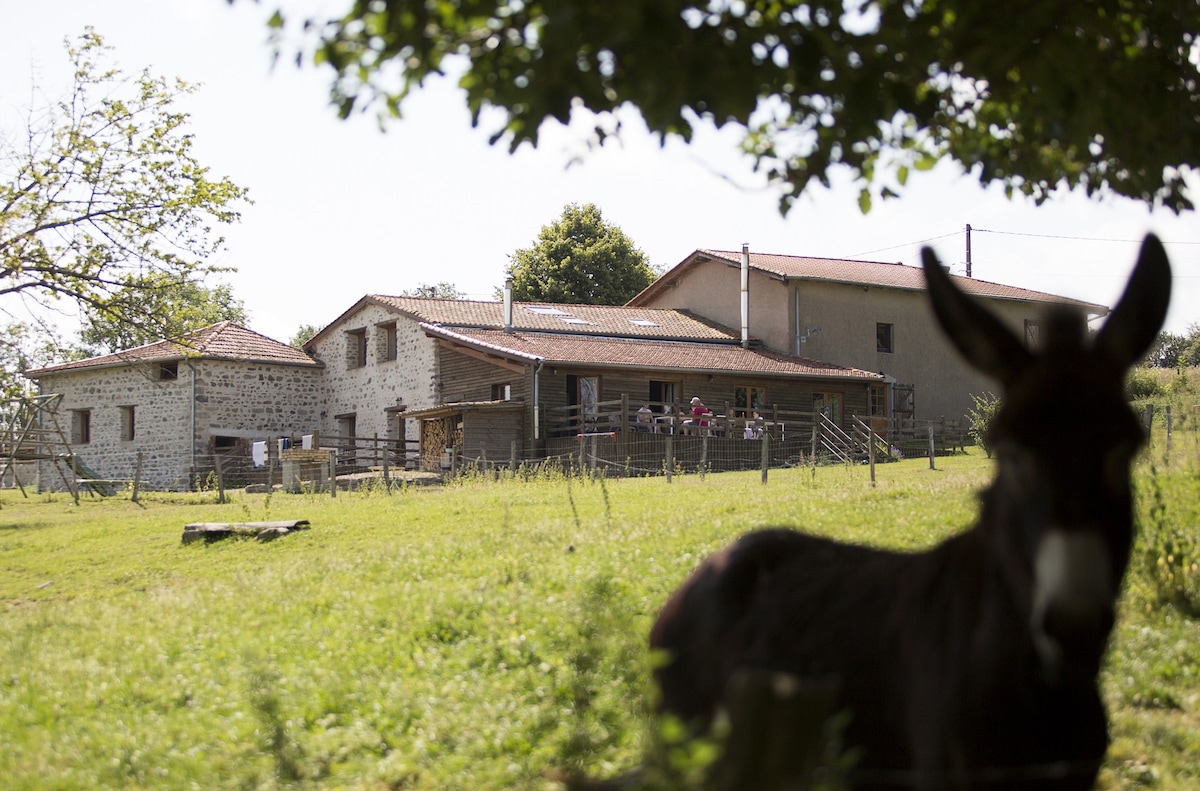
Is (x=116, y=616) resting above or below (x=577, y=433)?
below

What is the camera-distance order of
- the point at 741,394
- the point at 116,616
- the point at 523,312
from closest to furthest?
the point at 116,616, the point at 741,394, the point at 523,312

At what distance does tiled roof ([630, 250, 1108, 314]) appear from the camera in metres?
39.0

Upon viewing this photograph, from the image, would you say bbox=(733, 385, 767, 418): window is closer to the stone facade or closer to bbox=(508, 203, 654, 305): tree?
the stone facade

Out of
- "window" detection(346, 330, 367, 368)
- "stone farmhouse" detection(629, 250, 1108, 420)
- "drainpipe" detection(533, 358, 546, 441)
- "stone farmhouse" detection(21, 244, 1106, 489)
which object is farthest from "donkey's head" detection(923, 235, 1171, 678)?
"window" detection(346, 330, 367, 368)

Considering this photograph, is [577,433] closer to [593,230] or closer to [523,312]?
[523,312]

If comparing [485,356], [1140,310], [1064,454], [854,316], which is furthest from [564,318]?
[1064,454]

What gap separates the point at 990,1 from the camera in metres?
3.83

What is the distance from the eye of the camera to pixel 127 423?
37.6 meters

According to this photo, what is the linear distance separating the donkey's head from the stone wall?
100 ft

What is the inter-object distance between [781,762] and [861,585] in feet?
3.62

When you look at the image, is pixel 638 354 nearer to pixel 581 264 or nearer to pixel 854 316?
pixel 854 316

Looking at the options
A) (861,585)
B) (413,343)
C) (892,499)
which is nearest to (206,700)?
(861,585)

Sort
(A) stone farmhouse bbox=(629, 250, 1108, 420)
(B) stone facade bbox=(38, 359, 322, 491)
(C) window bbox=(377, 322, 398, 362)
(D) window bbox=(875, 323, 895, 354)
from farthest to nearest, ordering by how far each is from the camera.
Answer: (D) window bbox=(875, 323, 895, 354) → (A) stone farmhouse bbox=(629, 250, 1108, 420) → (C) window bbox=(377, 322, 398, 362) → (B) stone facade bbox=(38, 359, 322, 491)

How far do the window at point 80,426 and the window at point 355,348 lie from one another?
405 inches
